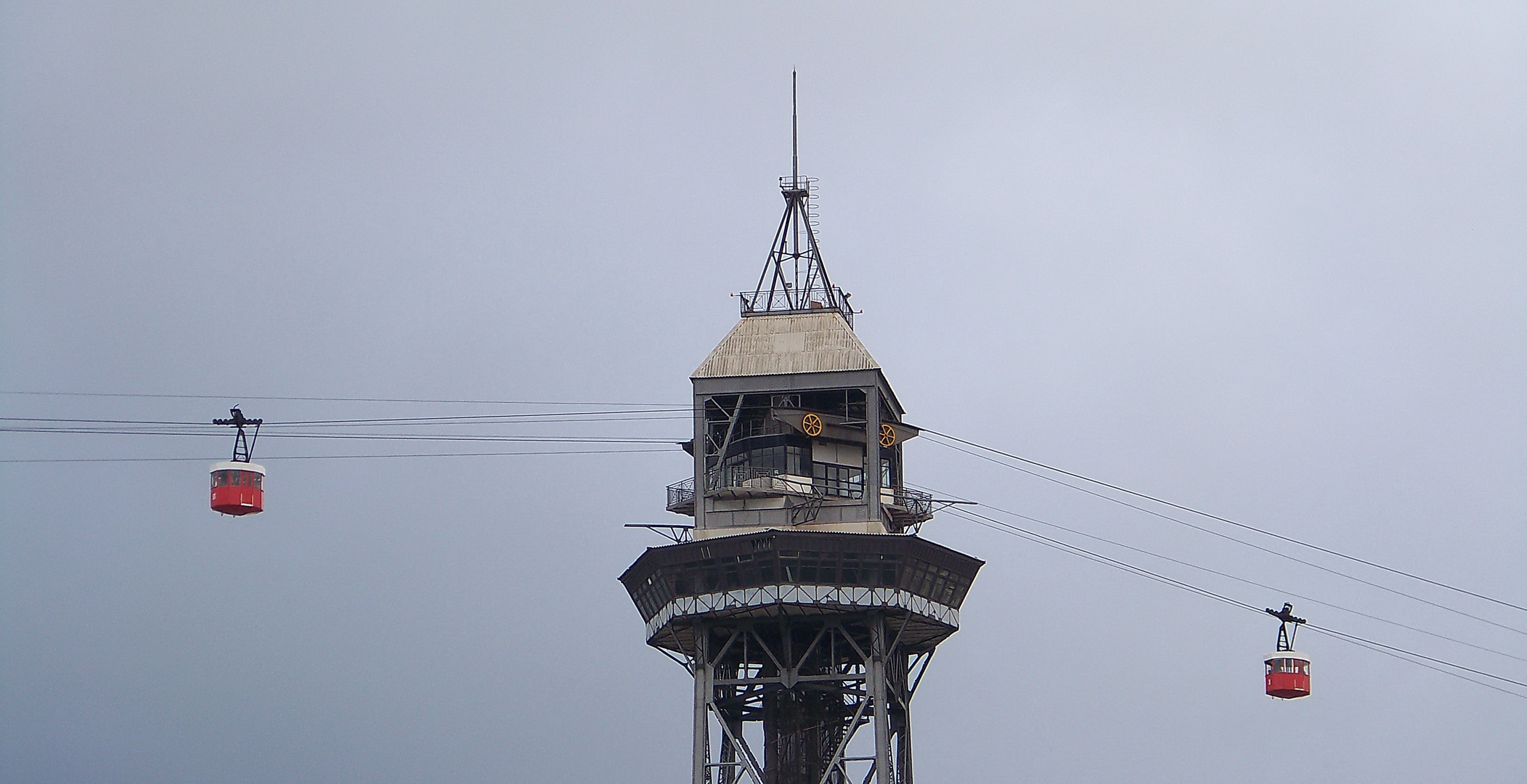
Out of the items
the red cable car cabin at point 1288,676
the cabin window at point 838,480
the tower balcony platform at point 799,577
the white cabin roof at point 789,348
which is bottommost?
the red cable car cabin at point 1288,676

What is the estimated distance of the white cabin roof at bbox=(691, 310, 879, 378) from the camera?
123 m

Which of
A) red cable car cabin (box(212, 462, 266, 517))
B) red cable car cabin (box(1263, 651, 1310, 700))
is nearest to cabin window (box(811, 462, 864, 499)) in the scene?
red cable car cabin (box(1263, 651, 1310, 700))

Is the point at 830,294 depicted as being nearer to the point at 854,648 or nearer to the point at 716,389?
the point at 716,389

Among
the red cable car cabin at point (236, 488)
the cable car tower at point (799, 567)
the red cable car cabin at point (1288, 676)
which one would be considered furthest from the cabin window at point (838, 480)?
the red cable car cabin at point (236, 488)

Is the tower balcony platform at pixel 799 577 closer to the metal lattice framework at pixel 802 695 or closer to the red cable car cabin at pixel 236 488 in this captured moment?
the metal lattice framework at pixel 802 695

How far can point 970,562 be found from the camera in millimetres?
122438

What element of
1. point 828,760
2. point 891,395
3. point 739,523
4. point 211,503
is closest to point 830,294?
point 891,395

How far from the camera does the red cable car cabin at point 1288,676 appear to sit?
100312 mm

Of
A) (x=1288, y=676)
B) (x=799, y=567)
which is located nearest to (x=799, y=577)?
(x=799, y=567)

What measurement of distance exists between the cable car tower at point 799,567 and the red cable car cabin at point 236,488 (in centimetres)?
3733

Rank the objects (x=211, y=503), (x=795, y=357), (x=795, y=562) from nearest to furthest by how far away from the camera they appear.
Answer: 1. (x=211, y=503)
2. (x=795, y=562)
3. (x=795, y=357)

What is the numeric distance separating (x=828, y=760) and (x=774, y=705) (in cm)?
417

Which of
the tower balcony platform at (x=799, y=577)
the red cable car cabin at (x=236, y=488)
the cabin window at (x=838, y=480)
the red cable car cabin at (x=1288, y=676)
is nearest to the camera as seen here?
the red cable car cabin at (x=236, y=488)

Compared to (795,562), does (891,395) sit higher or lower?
higher
